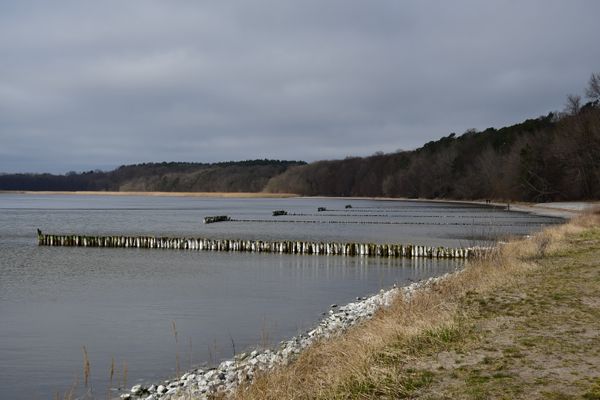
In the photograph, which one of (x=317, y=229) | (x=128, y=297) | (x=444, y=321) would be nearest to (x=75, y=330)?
(x=128, y=297)

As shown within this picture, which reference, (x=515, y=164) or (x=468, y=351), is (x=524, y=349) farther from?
(x=515, y=164)

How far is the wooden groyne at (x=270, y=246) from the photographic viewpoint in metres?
32.1

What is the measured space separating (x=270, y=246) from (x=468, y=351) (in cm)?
2753

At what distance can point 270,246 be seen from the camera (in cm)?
3594

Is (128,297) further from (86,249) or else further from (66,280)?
(86,249)

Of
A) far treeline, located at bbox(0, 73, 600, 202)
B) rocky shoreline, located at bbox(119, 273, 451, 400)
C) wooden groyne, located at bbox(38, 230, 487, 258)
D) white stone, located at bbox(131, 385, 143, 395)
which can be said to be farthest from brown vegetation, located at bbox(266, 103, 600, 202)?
white stone, located at bbox(131, 385, 143, 395)

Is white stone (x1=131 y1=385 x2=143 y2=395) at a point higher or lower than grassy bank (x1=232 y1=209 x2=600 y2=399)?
lower

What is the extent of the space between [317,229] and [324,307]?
36406mm

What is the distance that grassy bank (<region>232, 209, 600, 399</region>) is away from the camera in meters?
7.16

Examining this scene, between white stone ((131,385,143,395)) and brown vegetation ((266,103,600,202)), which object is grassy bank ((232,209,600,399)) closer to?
white stone ((131,385,143,395))

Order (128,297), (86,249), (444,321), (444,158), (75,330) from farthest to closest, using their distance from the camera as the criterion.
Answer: (444,158), (86,249), (128,297), (75,330), (444,321)

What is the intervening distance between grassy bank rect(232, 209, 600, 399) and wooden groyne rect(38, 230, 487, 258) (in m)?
14.0

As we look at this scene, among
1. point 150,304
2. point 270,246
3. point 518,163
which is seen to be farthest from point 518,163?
point 150,304

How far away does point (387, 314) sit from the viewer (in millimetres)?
12266
